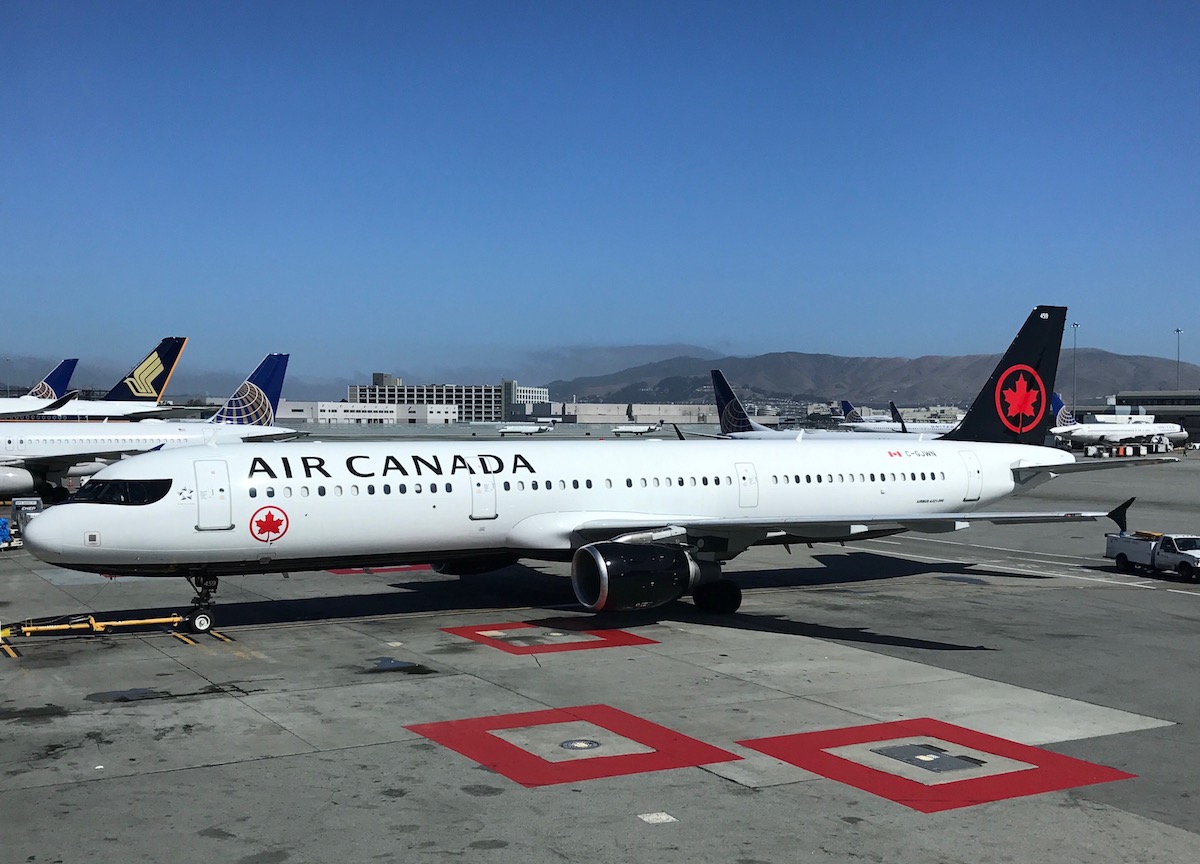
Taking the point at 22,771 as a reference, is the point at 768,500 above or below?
above

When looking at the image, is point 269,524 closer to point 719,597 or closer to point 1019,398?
point 719,597

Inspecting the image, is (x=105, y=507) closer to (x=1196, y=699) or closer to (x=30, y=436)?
(x=1196, y=699)

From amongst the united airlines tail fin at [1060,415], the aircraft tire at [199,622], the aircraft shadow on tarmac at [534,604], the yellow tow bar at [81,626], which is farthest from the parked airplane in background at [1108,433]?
the yellow tow bar at [81,626]

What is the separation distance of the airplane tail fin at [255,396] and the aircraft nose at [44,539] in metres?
44.7

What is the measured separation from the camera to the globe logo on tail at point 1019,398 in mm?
A: 34253

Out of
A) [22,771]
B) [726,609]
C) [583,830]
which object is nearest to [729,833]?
[583,830]

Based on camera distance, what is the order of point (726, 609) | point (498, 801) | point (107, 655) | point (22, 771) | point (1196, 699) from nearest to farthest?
point (498, 801) → point (22, 771) → point (1196, 699) → point (107, 655) → point (726, 609)

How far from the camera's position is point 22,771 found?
13.9 m

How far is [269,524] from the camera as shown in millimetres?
22844

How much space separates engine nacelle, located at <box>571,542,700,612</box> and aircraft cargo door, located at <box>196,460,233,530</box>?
7.48 m

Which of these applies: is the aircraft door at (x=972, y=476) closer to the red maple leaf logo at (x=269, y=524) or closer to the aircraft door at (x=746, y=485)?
the aircraft door at (x=746, y=485)

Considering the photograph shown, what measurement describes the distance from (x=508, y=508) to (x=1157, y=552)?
20270 mm

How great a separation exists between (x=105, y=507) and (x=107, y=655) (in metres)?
3.05

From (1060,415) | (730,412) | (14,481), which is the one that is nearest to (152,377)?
(14,481)
